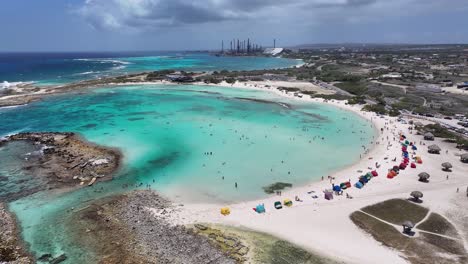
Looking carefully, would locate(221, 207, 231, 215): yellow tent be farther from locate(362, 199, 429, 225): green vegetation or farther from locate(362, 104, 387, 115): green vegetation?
locate(362, 104, 387, 115): green vegetation

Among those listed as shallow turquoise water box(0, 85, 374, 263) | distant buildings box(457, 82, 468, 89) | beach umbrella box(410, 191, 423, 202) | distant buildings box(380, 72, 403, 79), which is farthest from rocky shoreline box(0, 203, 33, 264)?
distant buildings box(380, 72, 403, 79)

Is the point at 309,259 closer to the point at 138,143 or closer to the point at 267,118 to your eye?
the point at 138,143

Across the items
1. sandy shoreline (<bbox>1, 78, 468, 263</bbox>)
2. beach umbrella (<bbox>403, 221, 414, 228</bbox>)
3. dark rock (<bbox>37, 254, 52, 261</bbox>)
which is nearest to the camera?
dark rock (<bbox>37, 254, 52, 261</bbox>)

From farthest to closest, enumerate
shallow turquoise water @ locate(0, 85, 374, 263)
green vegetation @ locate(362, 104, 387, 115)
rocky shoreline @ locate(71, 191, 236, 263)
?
green vegetation @ locate(362, 104, 387, 115), shallow turquoise water @ locate(0, 85, 374, 263), rocky shoreline @ locate(71, 191, 236, 263)

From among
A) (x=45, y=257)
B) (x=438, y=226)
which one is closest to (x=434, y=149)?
(x=438, y=226)

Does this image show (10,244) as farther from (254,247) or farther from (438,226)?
(438,226)

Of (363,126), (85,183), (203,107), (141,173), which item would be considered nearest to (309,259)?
(141,173)

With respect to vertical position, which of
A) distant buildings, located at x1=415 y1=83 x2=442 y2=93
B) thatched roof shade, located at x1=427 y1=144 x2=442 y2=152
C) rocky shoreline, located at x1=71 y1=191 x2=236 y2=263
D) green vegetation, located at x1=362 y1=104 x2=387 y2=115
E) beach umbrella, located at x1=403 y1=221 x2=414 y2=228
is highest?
distant buildings, located at x1=415 y1=83 x2=442 y2=93
